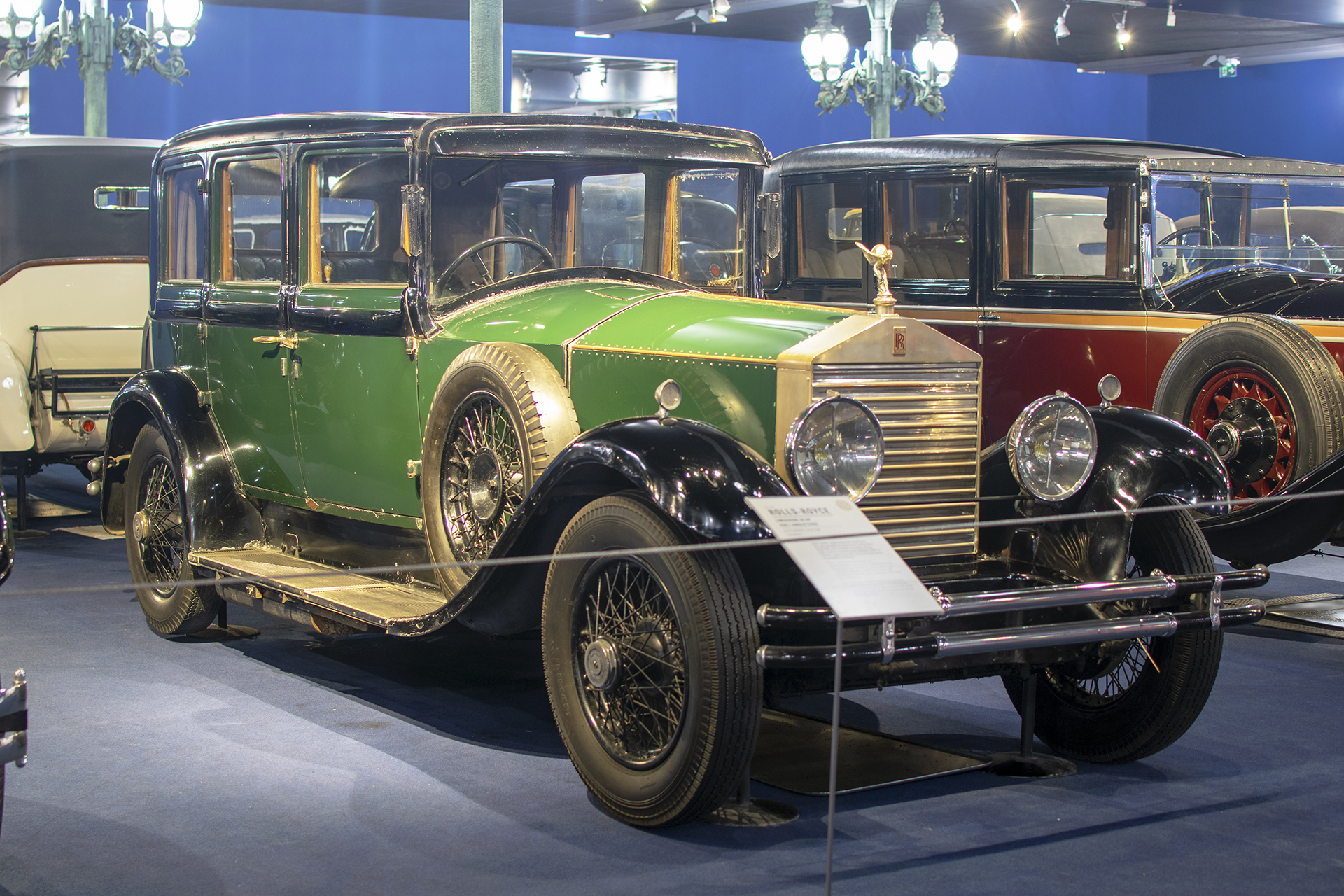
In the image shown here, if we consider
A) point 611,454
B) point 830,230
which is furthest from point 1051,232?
point 611,454

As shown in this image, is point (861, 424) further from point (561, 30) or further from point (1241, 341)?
point (561, 30)

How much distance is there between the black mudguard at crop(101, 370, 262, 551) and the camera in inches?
202

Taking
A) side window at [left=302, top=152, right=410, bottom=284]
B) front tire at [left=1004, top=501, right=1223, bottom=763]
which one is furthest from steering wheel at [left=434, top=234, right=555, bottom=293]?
front tire at [left=1004, top=501, right=1223, bottom=763]

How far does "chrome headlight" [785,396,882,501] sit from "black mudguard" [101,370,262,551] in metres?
2.55

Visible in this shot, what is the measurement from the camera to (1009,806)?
3.65 metres

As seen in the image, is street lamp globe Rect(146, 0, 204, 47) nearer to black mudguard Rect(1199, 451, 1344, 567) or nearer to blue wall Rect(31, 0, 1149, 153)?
blue wall Rect(31, 0, 1149, 153)

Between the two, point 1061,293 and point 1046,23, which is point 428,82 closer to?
point 1046,23

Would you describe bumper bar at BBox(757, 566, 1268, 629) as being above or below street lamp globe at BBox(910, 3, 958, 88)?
below

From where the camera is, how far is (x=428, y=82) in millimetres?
14672

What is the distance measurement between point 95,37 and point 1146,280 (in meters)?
8.12

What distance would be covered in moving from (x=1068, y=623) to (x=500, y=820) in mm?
1440

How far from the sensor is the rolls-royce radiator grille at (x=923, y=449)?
11.9 ft

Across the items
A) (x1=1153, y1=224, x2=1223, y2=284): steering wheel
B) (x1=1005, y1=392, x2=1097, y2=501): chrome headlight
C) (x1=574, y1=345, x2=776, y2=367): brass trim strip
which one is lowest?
(x1=1005, y1=392, x2=1097, y2=501): chrome headlight

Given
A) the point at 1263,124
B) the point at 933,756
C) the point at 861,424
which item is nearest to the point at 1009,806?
the point at 933,756
